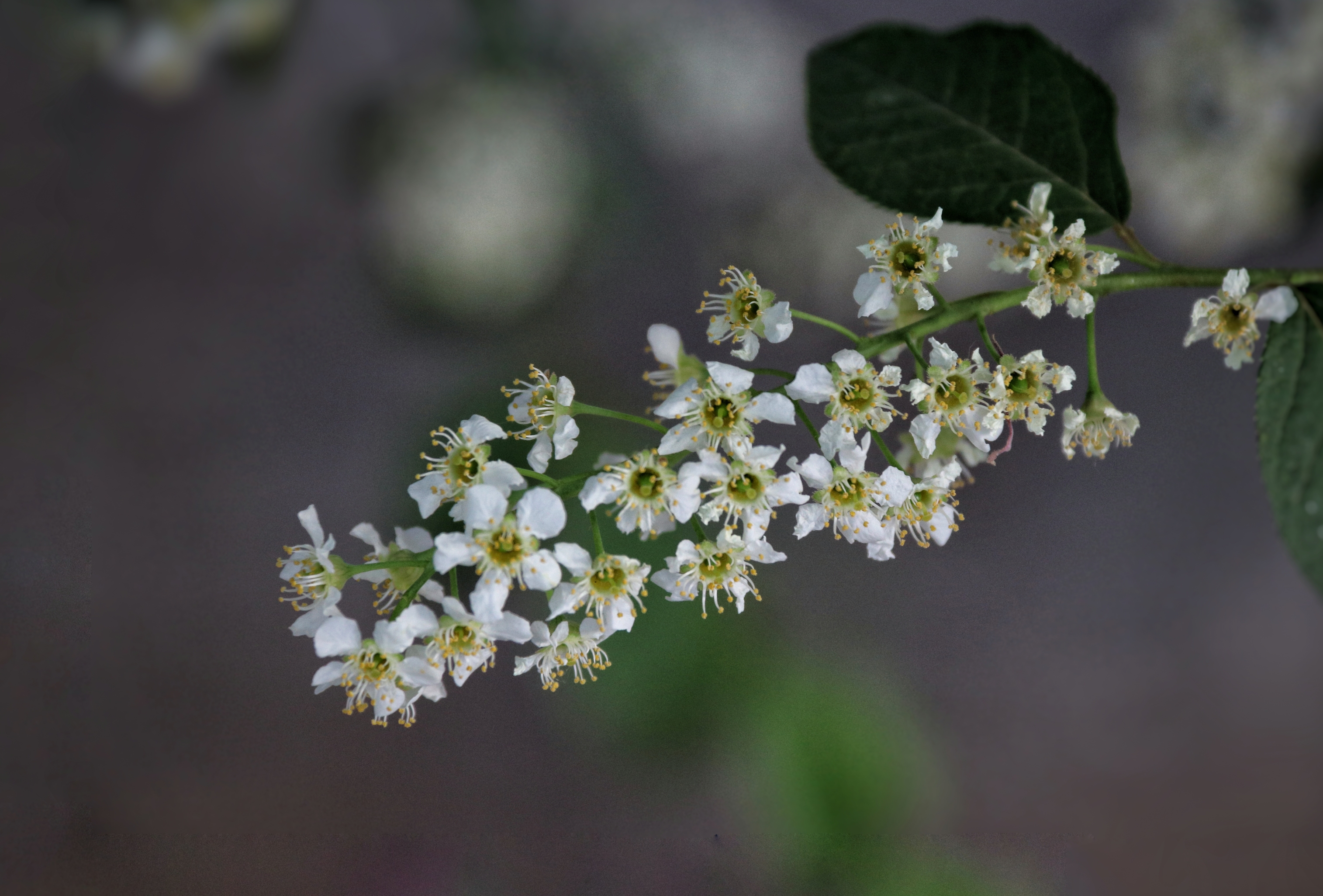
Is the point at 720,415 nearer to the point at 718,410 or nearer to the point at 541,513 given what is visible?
the point at 718,410

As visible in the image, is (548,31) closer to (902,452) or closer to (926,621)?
(902,452)

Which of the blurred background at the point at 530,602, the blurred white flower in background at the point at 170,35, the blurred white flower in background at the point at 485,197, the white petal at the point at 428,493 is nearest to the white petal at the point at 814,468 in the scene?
the white petal at the point at 428,493

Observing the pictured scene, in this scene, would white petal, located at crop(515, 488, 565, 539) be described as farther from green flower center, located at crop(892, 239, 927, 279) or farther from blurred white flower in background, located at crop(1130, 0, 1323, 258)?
blurred white flower in background, located at crop(1130, 0, 1323, 258)

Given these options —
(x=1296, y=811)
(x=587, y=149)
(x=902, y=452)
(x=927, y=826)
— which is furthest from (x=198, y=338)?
(x=1296, y=811)

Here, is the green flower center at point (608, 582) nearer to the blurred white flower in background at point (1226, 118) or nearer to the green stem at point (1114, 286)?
the green stem at point (1114, 286)

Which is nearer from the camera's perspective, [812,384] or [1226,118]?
[812,384]

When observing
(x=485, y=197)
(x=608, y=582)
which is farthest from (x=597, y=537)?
(x=485, y=197)

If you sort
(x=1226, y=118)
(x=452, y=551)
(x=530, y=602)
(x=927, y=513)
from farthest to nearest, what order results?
(x=530, y=602) → (x=1226, y=118) → (x=927, y=513) → (x=452, y=551)
